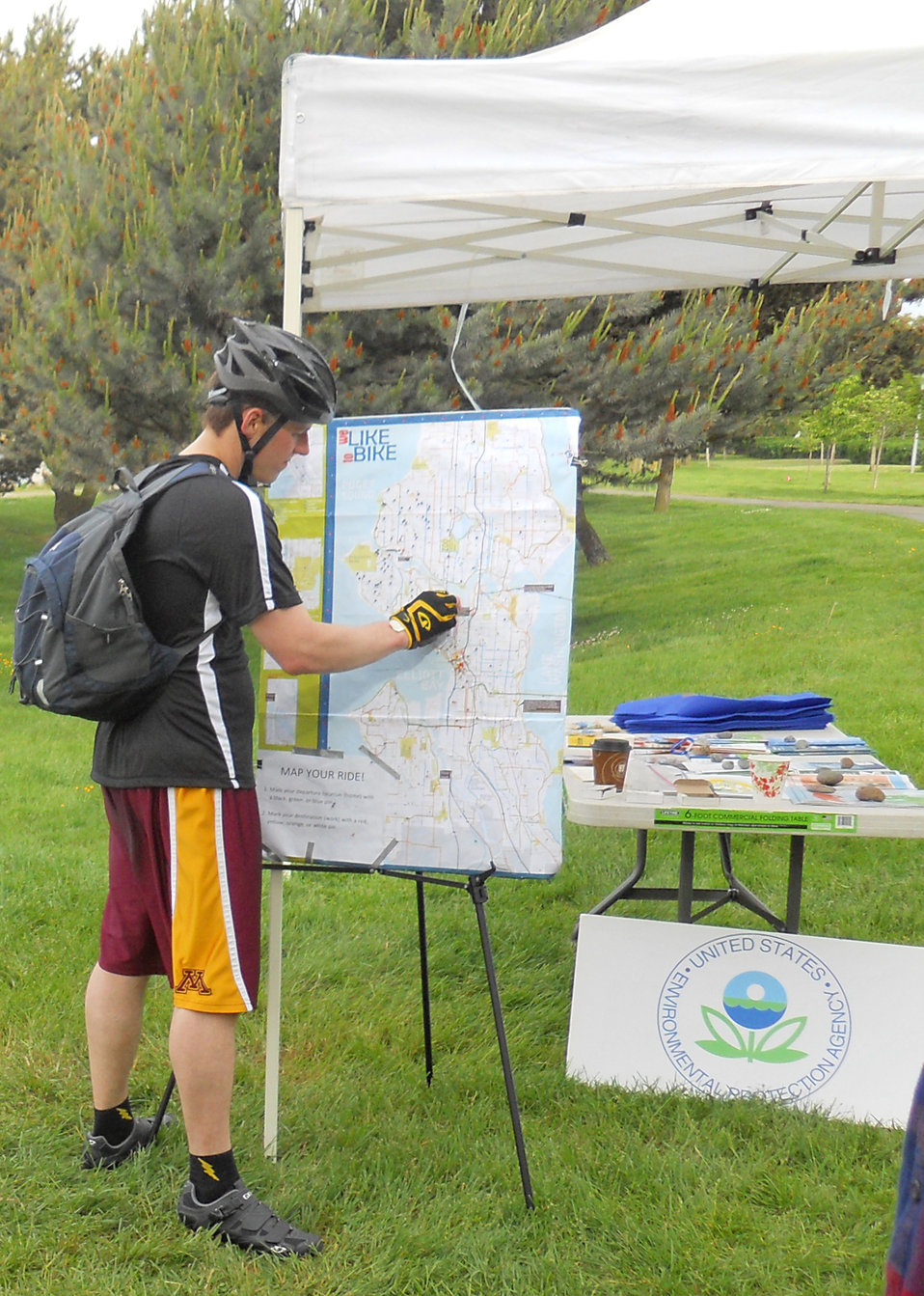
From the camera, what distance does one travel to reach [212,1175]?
225cm

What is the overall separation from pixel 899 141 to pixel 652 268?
184 centimetres

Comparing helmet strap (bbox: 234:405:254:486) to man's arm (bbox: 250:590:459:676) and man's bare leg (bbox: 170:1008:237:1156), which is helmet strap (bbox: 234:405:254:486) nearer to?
man's arm (bbox: 250:590:459:676)

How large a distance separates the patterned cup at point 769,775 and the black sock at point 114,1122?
1.60 metres

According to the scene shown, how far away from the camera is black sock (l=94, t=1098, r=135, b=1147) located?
2.49 metres

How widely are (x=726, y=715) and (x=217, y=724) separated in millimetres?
1782

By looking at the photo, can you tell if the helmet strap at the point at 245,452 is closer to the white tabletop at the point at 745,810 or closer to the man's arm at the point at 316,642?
the man's arm at the point at 316,642

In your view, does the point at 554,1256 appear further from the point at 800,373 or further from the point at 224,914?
the point at 800,373

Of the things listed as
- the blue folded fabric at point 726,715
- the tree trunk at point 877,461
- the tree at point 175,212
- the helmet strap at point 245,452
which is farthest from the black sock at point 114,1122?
the tree trunk at point 877,461

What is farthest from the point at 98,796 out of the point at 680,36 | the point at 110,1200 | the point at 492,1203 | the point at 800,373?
the point at 800,373

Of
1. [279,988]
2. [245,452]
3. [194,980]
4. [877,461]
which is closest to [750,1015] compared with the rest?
[279,988]

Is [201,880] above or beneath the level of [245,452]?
beneath

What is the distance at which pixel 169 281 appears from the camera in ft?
26.9

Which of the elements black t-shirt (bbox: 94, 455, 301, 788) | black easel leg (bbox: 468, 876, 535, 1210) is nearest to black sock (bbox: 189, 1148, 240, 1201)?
black easel leg (bbox: 468, 876, 535, 1210)

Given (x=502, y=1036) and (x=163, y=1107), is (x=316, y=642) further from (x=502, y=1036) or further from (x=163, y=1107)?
(x=163, y=1107)
